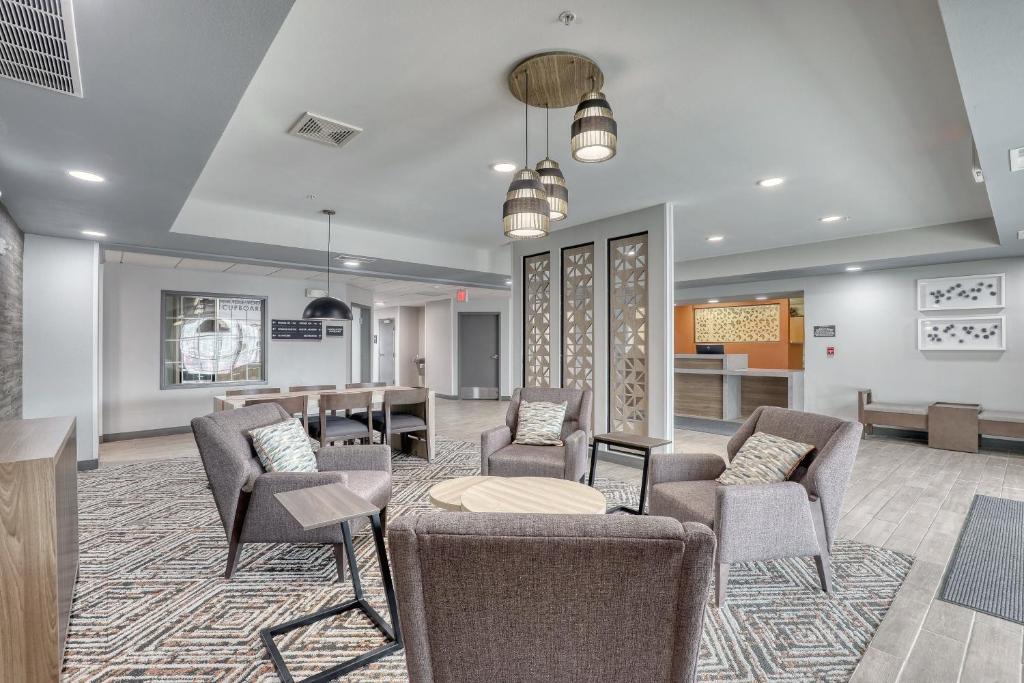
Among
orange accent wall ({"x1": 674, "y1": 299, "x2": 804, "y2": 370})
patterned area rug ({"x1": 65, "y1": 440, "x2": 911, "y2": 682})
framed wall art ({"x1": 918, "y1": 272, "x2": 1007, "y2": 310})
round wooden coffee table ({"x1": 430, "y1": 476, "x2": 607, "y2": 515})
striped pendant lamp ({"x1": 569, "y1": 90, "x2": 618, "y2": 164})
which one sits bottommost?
patterned area rug ({"x1": 65, "y1": 440, "x2": 911, "y2": 682})

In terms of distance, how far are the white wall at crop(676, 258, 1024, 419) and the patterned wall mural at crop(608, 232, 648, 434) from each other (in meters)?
3.25

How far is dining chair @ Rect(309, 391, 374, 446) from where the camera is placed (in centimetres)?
461

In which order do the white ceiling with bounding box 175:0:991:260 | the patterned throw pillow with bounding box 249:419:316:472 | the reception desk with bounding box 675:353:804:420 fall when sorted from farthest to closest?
the reception desk with bounding box 675:353:804:420, the patterned throw pillow with bounding box 249:419:316:472, the white ceiling with bounding box 175:0:991:260

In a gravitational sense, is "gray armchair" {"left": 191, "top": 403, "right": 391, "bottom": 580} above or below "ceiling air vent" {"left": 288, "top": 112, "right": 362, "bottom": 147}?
below

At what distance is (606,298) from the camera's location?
5336mm

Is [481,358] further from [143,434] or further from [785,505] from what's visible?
[785,505]

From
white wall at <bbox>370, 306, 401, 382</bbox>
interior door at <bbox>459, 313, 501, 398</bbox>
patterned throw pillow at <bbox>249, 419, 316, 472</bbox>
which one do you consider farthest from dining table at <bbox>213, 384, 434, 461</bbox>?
white wall at <bbox>370, 306, 401, 382</bbox>

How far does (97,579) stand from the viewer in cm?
265

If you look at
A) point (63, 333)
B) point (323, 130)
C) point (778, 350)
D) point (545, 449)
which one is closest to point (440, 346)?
point (63, 333)

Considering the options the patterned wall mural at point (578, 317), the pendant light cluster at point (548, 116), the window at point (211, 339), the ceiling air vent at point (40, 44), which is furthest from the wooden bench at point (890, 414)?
the window at point (211, 339)

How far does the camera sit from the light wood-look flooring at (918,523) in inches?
78.5

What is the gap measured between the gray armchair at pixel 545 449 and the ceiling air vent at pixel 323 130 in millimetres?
2249

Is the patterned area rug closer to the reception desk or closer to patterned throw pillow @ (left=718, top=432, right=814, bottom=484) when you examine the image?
patterned throw pillow @ (left=718, top=432, right=814, bottom=484)

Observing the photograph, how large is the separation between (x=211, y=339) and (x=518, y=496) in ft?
21.5
